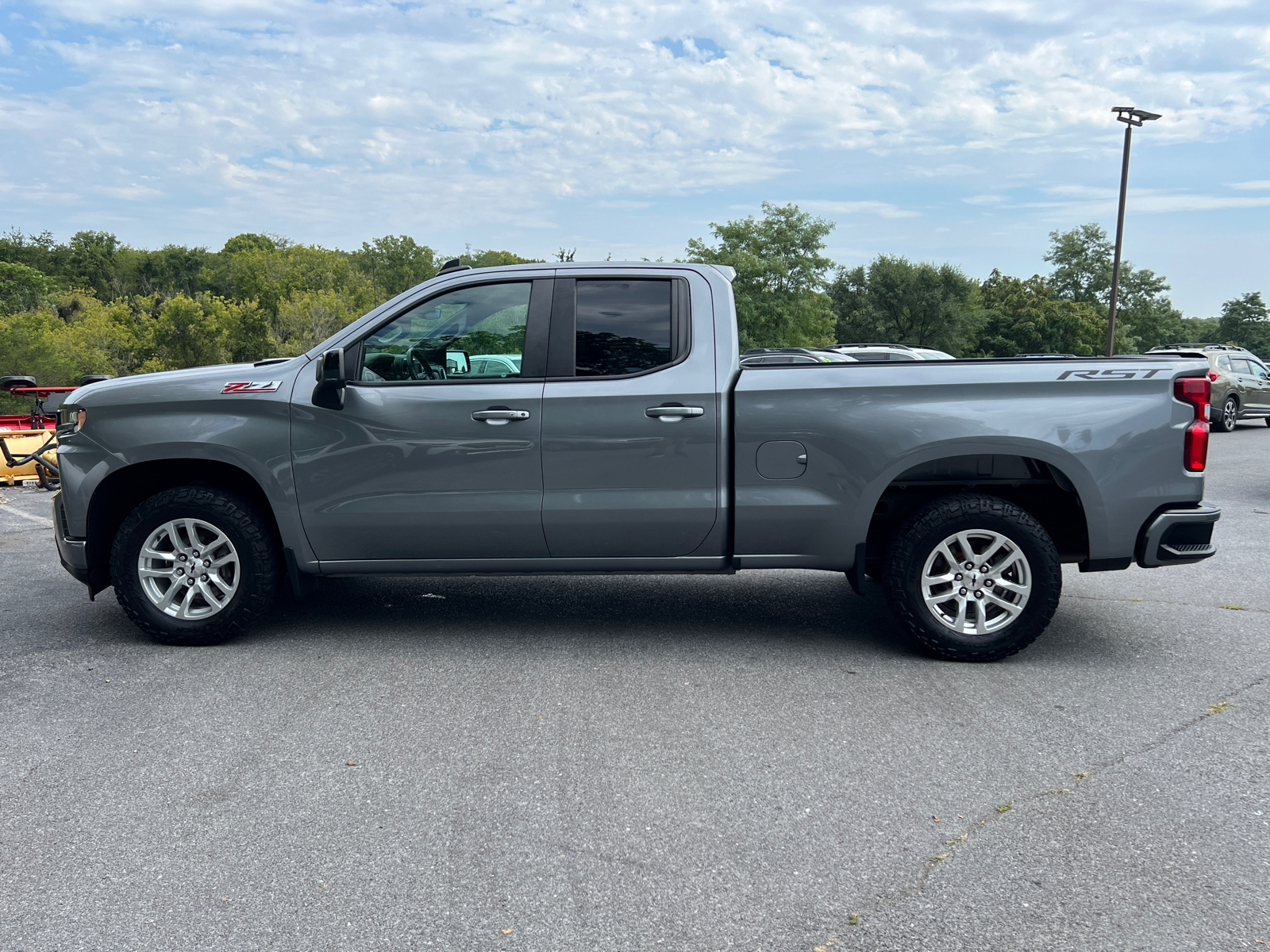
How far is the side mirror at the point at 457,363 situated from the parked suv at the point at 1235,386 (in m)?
20.5

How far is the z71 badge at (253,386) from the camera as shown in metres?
5.39

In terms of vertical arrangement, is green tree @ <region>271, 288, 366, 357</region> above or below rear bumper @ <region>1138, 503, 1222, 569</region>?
above

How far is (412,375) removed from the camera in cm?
544

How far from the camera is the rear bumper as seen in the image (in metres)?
5.10

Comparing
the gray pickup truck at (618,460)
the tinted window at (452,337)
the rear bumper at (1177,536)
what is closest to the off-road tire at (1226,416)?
the rear bumper at (1177,536)

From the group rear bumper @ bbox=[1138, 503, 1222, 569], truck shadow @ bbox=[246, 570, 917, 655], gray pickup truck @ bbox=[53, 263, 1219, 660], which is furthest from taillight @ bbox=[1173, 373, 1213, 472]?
truck shadow @ bbox=[246, 570, 917, 655]

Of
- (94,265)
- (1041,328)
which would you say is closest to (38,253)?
(94,265)

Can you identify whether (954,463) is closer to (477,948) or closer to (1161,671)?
(1161,671)

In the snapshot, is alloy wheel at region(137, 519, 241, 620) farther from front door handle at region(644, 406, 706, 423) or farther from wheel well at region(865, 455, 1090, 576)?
wheel well at region(865, 455, 1090, 576)

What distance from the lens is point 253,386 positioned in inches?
213

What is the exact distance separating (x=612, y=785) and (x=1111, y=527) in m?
2.98

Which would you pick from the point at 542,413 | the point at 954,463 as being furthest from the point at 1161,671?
the point at 542,413

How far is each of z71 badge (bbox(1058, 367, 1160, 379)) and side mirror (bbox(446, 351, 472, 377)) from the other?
9.95ft

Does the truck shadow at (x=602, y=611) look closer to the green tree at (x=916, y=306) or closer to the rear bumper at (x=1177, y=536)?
the rear bumper at (x=1177, y=536)
